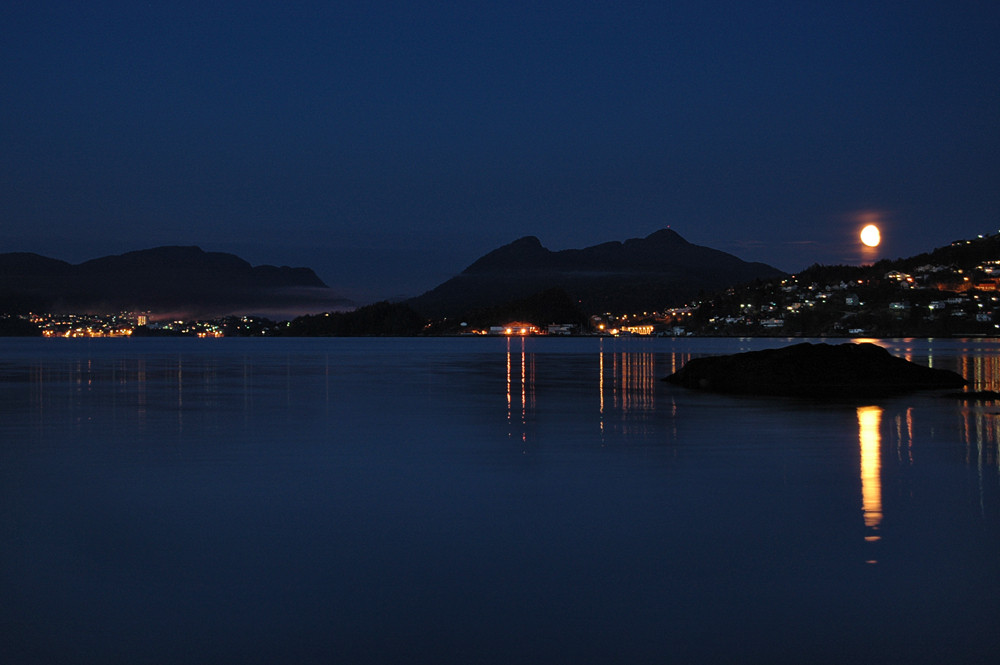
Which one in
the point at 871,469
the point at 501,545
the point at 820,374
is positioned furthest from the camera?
the point at 820,374

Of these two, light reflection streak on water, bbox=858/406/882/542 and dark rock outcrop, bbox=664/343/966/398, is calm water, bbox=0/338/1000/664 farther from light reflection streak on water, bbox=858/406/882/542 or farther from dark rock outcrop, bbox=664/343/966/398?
dark rock outcrop, bbox=664/343/966/398

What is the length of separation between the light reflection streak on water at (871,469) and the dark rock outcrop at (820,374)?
24.8 ft

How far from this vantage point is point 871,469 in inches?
498

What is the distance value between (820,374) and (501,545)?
24092 mm

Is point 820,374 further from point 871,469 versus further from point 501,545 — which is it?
point 501,545

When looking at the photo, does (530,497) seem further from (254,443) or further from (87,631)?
(254,443)

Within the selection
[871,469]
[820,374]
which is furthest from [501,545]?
[820,374]

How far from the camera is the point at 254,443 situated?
52.5 ft

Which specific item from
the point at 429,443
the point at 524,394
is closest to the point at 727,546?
the point at 429,443

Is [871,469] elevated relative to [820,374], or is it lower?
lower

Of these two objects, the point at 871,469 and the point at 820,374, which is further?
the point at 820,374

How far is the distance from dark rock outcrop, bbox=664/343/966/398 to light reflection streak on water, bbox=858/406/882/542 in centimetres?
757

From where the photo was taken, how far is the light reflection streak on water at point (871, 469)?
29.5 feet

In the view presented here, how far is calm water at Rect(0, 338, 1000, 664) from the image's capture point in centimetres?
557
